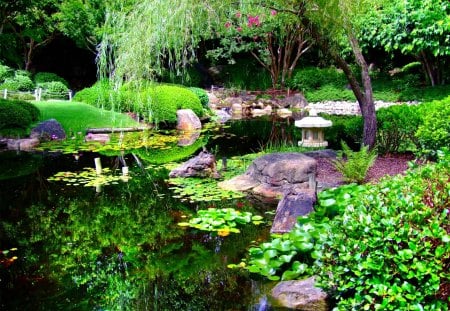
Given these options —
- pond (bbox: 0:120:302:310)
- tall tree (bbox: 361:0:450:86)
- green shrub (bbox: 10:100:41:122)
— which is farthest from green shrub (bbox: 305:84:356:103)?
pond (bbox: 0:120:302:310)

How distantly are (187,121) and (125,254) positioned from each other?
11709mm

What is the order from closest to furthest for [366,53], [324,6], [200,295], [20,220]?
[200,295] → [20,220] → [324,6] → [366,53]

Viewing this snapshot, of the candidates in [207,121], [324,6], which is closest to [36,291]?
[324,6]

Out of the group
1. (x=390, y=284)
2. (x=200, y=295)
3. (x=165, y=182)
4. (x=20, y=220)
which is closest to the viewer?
(x=390, y=284)

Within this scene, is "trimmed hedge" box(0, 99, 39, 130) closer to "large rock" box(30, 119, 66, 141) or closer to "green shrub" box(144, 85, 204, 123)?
"large rock" box(30, 119, 66, 141)

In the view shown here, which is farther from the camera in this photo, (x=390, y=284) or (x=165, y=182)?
(x=165, y=182)

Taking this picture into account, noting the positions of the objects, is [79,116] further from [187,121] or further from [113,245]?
[113,245]

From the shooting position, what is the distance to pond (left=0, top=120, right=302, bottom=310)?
4730 millimetres

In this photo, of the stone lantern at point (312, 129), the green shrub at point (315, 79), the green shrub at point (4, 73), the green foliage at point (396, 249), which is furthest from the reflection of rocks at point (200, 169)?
the green shrub at point (315, 79)

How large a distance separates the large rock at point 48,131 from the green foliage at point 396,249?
12018 mm

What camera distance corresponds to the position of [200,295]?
4730mm

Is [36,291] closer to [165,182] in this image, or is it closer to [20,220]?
[20,220]

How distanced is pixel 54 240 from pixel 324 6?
5.25 metres

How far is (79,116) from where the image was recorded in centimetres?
1586
